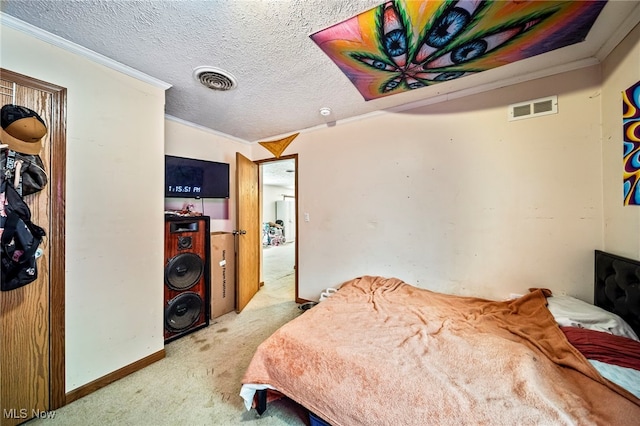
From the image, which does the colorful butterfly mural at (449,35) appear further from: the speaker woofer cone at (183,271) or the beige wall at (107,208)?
the speaker woofer cone at (183,271)

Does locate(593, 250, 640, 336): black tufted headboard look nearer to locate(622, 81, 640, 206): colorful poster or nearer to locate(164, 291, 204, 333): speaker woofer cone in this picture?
locate(622, 81, 640, 206): colorful poster

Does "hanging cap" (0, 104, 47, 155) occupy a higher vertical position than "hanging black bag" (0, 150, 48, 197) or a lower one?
higher

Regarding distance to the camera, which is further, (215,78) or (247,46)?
(215,78)

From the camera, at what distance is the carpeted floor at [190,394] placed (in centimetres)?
134

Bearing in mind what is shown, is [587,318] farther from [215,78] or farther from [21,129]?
[21,129]

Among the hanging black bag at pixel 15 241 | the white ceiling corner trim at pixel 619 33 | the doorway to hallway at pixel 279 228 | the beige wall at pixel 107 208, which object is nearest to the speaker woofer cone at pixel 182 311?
the beige wall at pixel 107 208

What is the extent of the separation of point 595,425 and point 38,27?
3.38 metres

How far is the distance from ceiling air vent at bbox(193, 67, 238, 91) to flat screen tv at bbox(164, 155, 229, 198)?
3.36 ft

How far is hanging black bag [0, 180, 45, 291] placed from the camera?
1.19 metres

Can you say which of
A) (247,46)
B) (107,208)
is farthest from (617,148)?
(107,208)

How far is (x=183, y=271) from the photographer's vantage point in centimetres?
222

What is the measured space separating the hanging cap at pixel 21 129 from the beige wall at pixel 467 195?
2.27 meters

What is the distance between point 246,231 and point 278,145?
131 cm

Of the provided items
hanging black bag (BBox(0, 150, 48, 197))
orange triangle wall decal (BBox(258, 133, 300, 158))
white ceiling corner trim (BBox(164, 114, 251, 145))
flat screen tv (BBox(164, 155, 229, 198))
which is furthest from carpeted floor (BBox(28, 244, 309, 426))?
white ceiling corner trim (BBox(164, 114, 251, 145))
